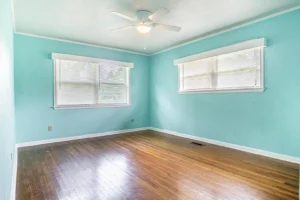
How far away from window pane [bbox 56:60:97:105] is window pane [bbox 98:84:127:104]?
0.24 m

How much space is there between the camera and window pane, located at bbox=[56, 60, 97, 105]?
4340mm

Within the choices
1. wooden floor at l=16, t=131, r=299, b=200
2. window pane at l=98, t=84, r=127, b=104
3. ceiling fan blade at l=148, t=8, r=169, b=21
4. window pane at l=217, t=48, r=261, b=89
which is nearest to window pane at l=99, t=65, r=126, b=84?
window pane at l=98, t=84, r=127, b=104

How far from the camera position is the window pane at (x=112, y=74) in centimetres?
501

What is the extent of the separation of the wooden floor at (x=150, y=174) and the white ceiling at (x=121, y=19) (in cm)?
249

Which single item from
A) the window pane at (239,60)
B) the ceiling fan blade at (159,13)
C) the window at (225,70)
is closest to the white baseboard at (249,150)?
the window at (225,70)

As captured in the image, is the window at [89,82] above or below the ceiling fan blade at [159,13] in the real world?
below

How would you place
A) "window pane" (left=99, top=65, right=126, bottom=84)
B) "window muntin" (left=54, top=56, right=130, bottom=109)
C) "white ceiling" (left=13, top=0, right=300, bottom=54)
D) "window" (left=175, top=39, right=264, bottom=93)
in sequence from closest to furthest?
"white ceiling" (left=13, top=0, right=300, bottom=54), "window" (left=175, top=39, right=264, bottom=93), "window muntin" (left=54, top=56, right=130, bottom=109), "window pane" (left=99, top=65, right=126, bottom=84)

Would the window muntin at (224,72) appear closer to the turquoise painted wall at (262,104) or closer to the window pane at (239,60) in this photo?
the window pane at (239,60)

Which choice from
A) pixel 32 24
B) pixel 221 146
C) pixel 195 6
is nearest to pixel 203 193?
pixel 221 146

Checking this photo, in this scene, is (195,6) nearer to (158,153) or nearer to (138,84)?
(158,153)

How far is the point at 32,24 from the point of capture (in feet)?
11.3

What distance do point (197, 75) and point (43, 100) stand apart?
3.72 m

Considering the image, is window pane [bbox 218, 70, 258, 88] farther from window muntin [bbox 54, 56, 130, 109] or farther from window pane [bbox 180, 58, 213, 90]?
window muntin [bbox 54, 56, 130, 109]

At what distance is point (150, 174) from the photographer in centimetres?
255
